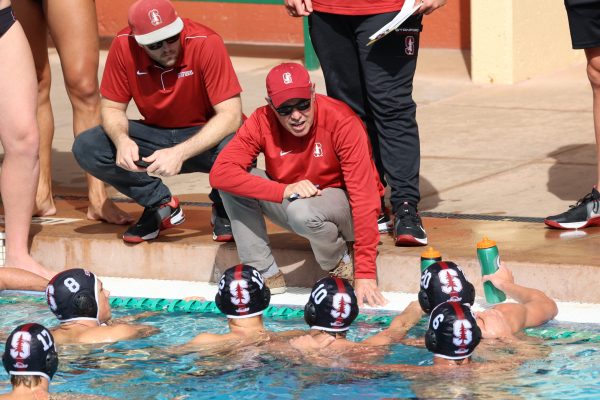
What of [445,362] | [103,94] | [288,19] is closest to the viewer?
[445,362]

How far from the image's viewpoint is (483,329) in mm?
6434

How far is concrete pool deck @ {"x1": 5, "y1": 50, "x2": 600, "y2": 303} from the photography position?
7062 mm

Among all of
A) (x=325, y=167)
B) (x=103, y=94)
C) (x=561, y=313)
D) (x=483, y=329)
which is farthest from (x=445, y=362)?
(x=103, y=94)

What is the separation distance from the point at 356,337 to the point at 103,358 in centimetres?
120

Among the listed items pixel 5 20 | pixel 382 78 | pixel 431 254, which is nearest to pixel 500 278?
pixel 431 254

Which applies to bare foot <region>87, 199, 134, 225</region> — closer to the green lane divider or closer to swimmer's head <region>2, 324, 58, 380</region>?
the green lane divider

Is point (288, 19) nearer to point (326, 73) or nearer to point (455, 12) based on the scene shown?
point (455, 12)

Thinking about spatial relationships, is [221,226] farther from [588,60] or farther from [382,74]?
[588,60]

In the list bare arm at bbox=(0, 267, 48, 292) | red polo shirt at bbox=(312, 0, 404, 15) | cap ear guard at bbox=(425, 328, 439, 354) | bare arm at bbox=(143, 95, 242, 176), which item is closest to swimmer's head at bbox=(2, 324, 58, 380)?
cap ear guard at bbox=(425, 328, 439, 354)

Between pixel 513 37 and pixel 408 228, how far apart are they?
4987 millimetres

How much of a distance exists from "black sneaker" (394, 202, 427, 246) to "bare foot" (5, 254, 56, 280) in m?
1.91

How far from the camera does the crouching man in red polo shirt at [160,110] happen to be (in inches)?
287

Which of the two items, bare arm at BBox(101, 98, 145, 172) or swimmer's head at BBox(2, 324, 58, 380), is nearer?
swimmer's head at BBox(2, 324, 58, 380)

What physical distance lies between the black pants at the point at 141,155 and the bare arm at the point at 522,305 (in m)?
1.73
